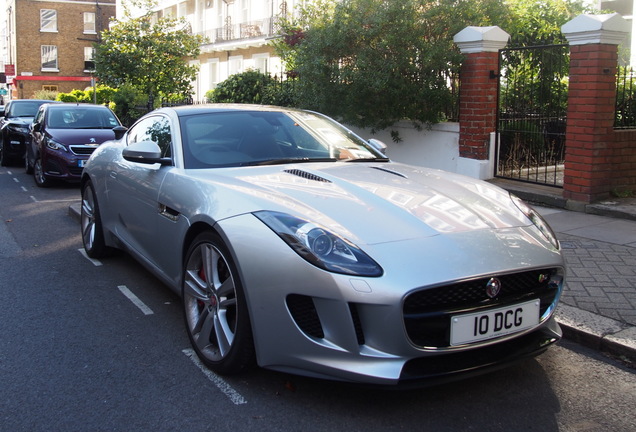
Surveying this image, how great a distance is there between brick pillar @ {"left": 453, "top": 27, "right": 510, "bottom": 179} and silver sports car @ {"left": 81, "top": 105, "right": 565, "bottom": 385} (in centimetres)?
522

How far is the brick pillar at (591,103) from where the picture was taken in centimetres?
780

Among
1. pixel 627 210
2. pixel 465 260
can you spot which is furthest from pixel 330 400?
pixel 627 210

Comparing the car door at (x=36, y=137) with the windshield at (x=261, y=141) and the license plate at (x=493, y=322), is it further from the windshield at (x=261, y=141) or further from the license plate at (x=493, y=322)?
the license plate at (x=493, y=322)

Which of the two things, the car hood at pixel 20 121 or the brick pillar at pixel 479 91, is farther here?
the car hood at pixel 20 121

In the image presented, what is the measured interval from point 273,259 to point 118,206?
272 centimetres

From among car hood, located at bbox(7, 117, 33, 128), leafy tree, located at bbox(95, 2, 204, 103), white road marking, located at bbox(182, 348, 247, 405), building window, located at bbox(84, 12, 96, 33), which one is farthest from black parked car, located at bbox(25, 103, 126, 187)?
building window, located at bbox(84, 12, 96, 33)

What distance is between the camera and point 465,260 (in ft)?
10.4

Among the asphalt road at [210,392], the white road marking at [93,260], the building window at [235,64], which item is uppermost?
the building window at [235,64]

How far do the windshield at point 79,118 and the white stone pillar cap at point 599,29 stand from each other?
898cm

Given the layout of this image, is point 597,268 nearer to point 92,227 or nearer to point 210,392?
point 210,392

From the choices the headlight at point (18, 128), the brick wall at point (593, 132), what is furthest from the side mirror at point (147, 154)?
the headlight at point (18, 128)

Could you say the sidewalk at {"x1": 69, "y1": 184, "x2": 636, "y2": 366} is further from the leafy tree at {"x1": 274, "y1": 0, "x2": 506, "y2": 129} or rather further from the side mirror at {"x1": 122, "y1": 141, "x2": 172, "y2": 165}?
the side mirror at {"x1": 122, "y1": 141, "x2": 172, "y2": 165}

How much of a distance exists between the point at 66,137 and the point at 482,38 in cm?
769

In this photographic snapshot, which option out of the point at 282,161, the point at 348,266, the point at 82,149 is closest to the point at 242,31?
the point at 82,149
